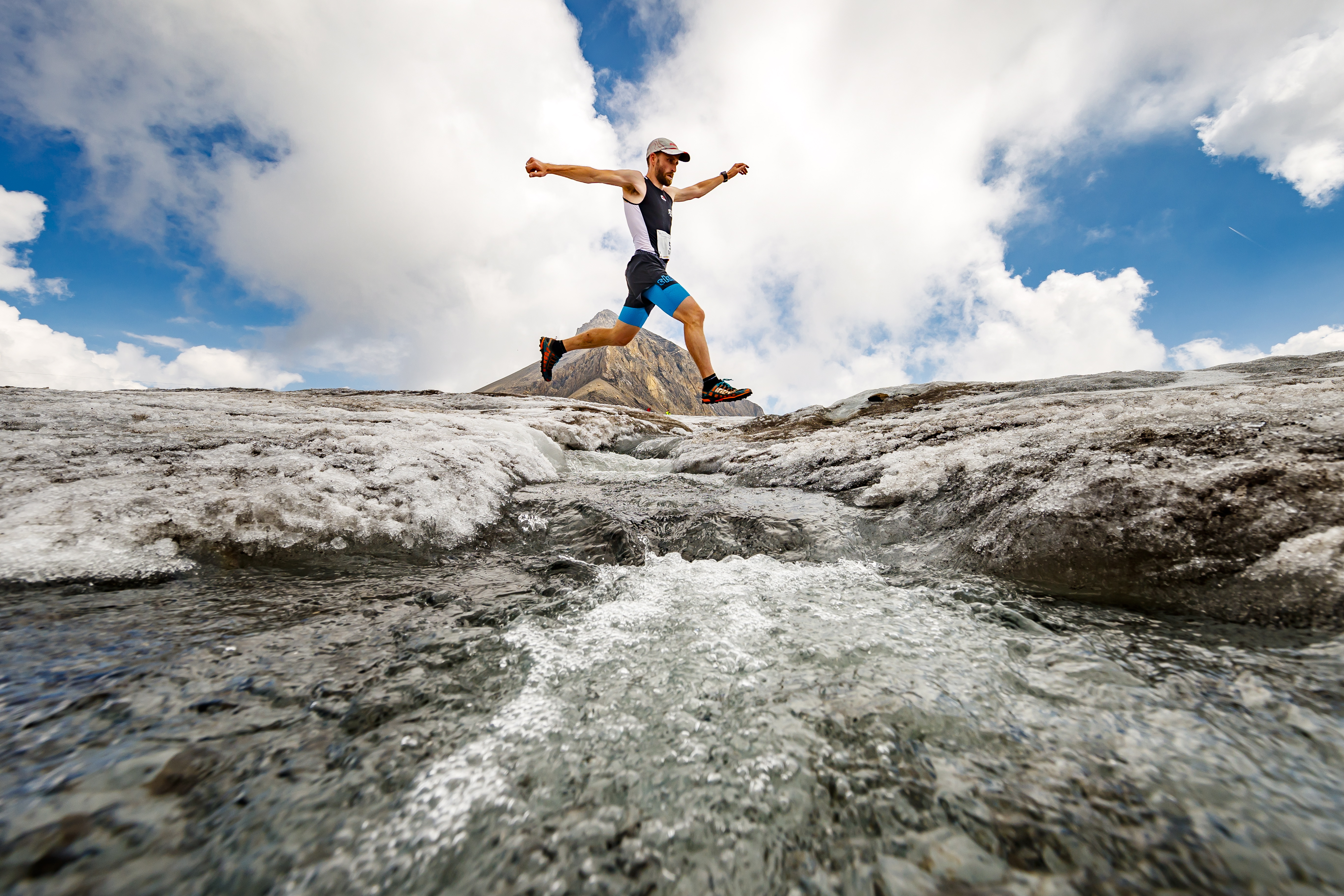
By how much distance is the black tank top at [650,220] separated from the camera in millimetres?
8789

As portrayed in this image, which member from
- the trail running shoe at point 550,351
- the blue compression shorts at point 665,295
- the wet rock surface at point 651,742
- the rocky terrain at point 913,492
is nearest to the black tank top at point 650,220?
the blue compression shorts at point 665,295

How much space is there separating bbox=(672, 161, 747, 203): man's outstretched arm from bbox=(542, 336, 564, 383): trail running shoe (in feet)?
12.8

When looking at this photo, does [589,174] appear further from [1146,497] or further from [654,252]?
[1146,497]

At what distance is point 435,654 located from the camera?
8.16 ft

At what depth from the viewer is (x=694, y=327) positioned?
827 centimetres

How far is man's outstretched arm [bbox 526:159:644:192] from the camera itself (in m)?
8.18

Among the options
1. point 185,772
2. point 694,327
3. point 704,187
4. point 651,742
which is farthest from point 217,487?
point 704,187

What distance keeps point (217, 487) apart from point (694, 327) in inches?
257

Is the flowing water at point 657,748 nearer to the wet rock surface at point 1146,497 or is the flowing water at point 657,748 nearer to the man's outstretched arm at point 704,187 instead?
the wet rock surface at point 1146,497

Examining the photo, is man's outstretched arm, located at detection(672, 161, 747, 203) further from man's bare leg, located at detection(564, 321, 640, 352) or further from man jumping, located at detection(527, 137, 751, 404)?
man's bare leg, located at detection(564, 321, 640, 352)

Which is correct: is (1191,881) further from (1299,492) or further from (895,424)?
(895,424)

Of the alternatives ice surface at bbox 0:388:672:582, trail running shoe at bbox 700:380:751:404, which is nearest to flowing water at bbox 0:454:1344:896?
ice surface at bbox 0:388:672:582

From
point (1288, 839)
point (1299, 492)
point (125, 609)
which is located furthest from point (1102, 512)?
point (125, 609)

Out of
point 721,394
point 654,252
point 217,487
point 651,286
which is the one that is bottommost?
point 217,487
